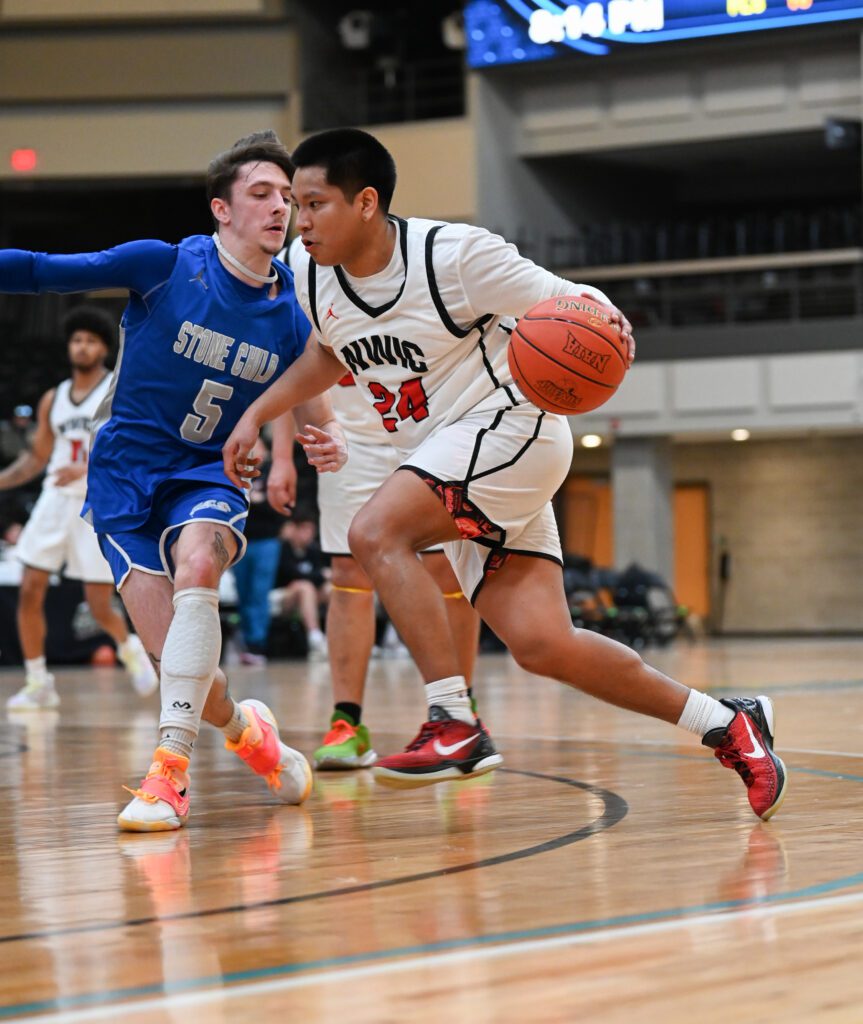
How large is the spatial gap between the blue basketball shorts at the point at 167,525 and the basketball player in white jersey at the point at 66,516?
4.34 metres

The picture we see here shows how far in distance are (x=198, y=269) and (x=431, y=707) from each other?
1.36m

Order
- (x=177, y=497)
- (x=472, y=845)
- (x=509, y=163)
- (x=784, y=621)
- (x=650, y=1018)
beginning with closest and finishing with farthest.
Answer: (x=650, y=1018) < (x=472, y=845) < (x=177, y=497) < (x=509, y=163) < (x=784, y=621)

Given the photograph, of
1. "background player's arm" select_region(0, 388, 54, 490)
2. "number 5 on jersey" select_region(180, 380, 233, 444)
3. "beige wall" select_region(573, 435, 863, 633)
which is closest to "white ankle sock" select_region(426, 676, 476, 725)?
"number 5 on jersey" select_region(180, 380, 233, 444)

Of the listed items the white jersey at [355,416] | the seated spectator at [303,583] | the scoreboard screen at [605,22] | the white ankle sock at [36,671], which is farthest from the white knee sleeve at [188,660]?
the scoreboard screen at [605,22]

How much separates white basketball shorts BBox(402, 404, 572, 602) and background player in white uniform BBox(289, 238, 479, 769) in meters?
1.52

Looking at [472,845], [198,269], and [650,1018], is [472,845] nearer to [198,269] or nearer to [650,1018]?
[650,1018]

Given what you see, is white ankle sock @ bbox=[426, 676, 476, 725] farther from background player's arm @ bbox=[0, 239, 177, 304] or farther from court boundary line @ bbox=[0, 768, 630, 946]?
background player's arm @ bbox=[0, 239, 177, 304]

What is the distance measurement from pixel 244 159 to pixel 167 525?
100 cm

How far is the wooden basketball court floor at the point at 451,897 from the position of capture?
1.97 meters

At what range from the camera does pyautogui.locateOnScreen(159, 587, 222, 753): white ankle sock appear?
3.74 metres

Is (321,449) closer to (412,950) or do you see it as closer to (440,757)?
(440,757)

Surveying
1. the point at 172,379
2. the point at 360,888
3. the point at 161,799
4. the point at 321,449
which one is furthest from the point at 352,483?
the point at 360,888

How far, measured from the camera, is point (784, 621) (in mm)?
24594

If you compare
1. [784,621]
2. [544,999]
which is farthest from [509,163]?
[544,999]
